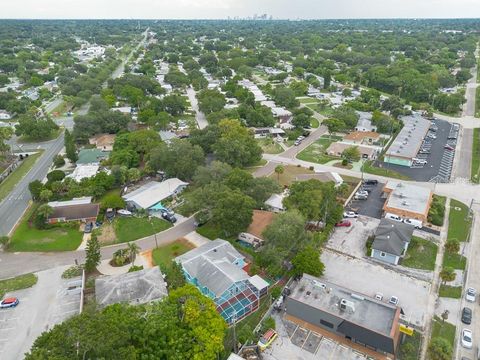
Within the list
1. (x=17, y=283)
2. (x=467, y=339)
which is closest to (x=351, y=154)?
(x=467, y=339)

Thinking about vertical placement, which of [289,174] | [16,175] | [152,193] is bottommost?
[289,174]

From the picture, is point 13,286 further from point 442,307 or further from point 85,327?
point 442,307

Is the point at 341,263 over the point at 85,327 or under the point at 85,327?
under

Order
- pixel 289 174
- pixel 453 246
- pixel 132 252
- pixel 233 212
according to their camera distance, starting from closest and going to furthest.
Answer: pixel 453 246, pixel 132 252, pixel 233 212, pixel 289 174

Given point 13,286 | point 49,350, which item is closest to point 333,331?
point 49,350

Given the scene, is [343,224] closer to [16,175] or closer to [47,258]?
[47,258]

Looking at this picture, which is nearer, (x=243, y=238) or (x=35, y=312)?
(x=35, y=312)

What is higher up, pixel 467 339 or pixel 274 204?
pixel 274 204

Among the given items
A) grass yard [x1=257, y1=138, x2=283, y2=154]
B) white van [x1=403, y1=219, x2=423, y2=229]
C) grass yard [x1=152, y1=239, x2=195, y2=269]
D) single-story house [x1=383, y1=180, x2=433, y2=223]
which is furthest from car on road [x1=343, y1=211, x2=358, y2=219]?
grass yard [x1=257, y1=138, x2=283, y2=154]
